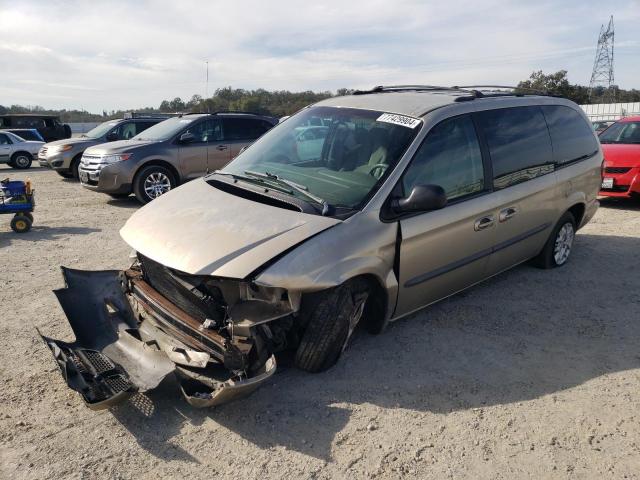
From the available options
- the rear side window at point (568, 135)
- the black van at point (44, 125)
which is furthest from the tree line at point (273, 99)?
the rear side window at point (568, 135)

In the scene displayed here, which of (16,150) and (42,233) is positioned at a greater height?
(16,150)

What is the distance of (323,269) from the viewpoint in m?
3.18

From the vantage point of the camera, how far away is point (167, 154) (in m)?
10.1

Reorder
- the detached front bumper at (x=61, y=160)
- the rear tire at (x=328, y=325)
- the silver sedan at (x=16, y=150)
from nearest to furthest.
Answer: the rear tire at (x=328, y=325) < the detached front bumper at (x=61, y=160) < the silver sedan at (x=16, y=150)

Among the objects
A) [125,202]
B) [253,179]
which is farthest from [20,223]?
[253,179]

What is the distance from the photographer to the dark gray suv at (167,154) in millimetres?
9773

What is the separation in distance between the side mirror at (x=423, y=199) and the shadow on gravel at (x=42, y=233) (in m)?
5.74

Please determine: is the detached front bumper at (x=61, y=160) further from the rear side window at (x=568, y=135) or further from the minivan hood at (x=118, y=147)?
the rear side window at (x=568, y=135)

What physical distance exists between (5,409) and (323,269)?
2138 millimetres

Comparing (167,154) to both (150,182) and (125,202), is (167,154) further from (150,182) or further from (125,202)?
(125,202)

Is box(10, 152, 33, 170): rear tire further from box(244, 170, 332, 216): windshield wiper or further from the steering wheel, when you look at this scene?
the steering wheel

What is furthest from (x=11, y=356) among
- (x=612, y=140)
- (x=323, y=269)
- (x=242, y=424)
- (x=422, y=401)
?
(x=612, y=140)

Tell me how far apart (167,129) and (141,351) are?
8.09 meters

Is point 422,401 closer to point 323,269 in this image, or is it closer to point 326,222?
point 323,269
